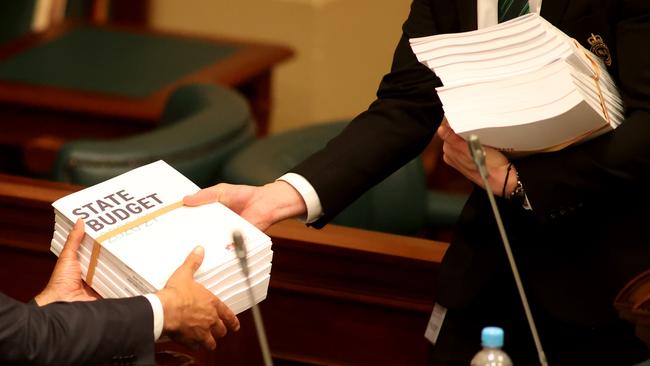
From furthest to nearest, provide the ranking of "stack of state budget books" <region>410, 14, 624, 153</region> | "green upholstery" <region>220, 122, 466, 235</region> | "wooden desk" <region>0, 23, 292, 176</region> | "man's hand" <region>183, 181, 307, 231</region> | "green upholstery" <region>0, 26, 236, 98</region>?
1. "green upholstery" <region>0, 26, 236, 98</region>
2. "wooden desk" <region>0, 23, 292, 176</region>
3. "green upholstery" <region>220, 122, 466, 235</region>
4. "man's hand" <region>183, 181, 307, 231</region>
5. "stack of state budget books" <region>410, 14, 624, 153</region>

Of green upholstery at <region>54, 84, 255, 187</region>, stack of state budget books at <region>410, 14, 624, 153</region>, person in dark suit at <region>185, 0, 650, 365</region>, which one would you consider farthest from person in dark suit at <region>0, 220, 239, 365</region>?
green upholstery at <region>54, 84, 255, 187</region>

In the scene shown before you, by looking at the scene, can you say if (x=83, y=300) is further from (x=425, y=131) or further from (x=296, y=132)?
(x=296, y=132)

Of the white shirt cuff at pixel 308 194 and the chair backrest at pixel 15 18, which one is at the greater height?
the white shirt cuff at pixel 308 194

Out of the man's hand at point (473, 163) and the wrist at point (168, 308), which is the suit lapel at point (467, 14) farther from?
the wrist at point (168, 308)

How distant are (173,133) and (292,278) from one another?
90cm

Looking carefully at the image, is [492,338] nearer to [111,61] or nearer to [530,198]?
[530,198]

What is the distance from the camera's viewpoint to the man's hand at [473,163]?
2012 millimetres

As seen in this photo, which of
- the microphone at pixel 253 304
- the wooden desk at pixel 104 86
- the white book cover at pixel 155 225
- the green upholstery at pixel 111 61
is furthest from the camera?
the green upholstery at pixel 111 61

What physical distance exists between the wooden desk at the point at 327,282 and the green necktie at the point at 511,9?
2.47 feet

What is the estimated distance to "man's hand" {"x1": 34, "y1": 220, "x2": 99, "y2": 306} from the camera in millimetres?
2117

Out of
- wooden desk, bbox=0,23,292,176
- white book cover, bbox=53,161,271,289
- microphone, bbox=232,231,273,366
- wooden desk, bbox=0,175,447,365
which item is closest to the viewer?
microphone, bbox=232,231,273,366

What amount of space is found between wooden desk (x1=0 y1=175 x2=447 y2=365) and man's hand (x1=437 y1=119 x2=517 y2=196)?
27.5 inches

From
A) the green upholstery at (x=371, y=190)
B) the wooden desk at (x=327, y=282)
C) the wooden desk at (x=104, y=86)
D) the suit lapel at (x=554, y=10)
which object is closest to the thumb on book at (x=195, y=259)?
the suit lapel at (x=554, y=10)

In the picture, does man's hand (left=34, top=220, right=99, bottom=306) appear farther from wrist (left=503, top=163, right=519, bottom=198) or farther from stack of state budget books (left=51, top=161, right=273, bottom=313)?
wrist (left=503, top=163, right=519, bottom=198)
